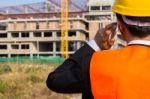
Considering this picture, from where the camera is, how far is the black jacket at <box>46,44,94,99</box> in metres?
1.87

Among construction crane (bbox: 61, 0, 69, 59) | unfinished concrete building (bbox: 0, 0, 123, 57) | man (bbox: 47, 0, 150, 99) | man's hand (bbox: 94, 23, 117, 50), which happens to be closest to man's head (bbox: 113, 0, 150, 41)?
man (bbox: 47, 0, 150, 99)

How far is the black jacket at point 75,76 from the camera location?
1.87 m

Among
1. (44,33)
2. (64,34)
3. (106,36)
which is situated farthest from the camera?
(44,33)

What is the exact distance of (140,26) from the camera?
1822 mm

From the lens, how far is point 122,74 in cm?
175

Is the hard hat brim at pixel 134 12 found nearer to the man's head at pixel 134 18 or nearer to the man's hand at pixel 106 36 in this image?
the man's head at pixel 134 18

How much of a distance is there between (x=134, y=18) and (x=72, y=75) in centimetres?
34

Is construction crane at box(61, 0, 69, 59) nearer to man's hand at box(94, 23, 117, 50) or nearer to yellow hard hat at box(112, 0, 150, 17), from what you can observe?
man's hand at box(94, 23, 117, 50)

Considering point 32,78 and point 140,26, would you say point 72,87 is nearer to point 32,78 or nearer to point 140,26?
point 140,26

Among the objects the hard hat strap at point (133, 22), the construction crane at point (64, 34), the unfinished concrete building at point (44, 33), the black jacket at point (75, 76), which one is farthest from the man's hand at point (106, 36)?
the unfinished concrete building at point (44, 33)

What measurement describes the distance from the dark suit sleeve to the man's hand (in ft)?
0.19

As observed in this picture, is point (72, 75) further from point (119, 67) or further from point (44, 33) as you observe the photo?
point (44, 33)

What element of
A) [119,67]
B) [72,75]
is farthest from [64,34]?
[119,67]

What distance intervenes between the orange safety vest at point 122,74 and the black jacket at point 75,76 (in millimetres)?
63
